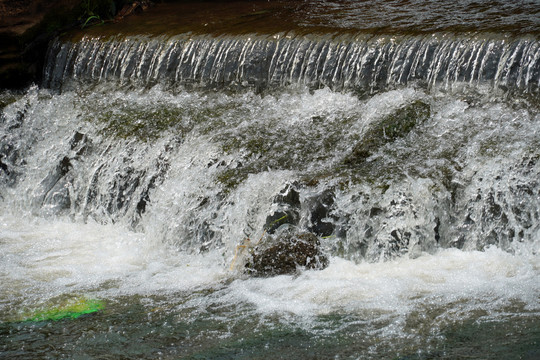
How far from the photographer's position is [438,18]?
7.61 m

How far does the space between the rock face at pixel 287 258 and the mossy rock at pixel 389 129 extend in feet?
3.37

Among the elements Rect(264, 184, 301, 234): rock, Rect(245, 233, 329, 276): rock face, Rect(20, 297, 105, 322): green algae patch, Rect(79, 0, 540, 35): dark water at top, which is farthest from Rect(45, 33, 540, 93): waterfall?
Rect(20, 297, 105, 322): green algae patch

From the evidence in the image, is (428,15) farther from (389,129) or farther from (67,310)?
(67,310)

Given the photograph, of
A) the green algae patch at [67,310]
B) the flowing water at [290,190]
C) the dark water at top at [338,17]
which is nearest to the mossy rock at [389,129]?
the flowing water at [290,190]

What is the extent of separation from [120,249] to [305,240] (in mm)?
1691

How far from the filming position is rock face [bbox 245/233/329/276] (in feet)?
16.2

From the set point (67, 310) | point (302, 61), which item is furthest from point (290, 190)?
point (302, 61)

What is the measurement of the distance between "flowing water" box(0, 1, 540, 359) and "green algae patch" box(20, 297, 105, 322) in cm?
5

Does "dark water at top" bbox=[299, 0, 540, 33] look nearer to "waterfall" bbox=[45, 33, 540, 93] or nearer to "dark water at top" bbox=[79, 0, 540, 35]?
"dark water at top" bbox=[79, 0, 540, 35]

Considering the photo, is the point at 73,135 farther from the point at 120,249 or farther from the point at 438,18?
the point at 438,18

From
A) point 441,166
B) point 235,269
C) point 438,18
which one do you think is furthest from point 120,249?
point 438,18

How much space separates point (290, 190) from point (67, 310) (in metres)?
1.92

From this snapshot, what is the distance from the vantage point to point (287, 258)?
4973 millimetres

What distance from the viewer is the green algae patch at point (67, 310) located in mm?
4473
